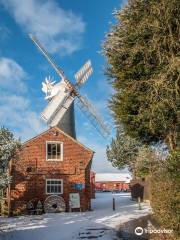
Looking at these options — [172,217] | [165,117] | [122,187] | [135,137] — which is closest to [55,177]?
[135,137]

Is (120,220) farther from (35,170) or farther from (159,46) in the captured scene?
(159,46)

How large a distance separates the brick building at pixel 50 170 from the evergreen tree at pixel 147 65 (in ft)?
62.4

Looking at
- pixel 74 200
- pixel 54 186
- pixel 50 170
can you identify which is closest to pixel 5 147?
pixel 50 170

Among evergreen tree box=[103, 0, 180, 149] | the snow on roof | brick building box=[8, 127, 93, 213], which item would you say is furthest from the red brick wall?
evergreen tree box=[103, 0, 180, 149]

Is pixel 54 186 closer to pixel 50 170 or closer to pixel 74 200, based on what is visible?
pixel 50 170

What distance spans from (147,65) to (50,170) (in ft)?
73.2

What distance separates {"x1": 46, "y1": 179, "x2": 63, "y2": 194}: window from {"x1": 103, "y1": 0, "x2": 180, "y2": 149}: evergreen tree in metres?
19.1

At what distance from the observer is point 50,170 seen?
39.4 metres

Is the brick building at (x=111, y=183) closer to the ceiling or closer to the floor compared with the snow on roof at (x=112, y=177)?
closer to the floor

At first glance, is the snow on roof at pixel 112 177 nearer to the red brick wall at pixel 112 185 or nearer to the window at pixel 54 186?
Result: the red brick wall at pixel 112 185

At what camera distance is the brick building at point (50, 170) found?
38156mm

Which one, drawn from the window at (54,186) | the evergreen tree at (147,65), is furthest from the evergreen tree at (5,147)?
the window at (54,186)

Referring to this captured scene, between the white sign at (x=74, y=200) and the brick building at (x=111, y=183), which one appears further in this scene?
the brick building at (x=111, y=183)

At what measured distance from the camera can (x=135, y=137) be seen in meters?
22.4
